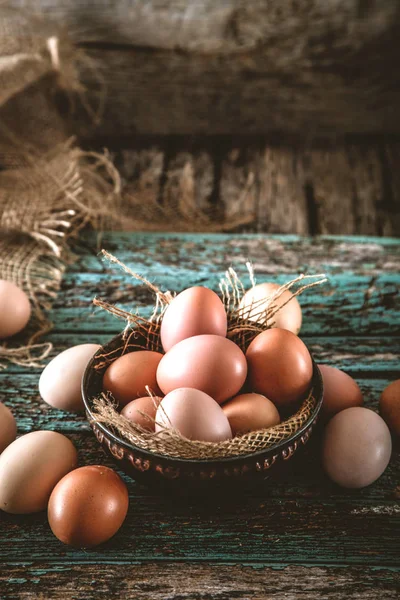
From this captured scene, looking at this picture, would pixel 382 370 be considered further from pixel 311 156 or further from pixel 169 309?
pixel 311 156

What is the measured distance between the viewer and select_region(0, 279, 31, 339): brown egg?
40.8 inches

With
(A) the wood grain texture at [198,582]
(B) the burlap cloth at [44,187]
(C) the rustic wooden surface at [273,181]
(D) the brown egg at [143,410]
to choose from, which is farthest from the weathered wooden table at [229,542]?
(C) the rustic wooden surface at [273,181]

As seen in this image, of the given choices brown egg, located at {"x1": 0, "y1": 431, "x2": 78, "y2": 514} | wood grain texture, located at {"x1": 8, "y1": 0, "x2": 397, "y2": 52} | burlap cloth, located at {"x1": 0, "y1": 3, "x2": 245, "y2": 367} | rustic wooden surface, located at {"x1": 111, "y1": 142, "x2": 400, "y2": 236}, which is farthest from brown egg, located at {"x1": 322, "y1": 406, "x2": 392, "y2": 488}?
wood grain texture, located at {"x1": 8, "y1": 0, "x2": 397, "y2": 52}

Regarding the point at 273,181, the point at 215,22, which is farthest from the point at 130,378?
the point at 215,22

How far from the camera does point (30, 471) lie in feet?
2.26

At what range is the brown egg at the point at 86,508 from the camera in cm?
65

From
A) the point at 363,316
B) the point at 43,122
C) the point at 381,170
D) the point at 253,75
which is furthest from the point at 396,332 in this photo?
the point at 43,122

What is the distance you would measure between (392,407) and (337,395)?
8cm

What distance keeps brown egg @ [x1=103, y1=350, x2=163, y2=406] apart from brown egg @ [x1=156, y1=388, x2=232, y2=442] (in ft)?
0.28

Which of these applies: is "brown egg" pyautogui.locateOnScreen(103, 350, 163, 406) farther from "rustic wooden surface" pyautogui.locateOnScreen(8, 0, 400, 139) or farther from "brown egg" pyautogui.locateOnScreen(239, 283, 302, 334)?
"rustic wooden surface" pyautogui.locateOnScreen(8, 0, 400, 139)

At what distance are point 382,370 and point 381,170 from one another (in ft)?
3.96

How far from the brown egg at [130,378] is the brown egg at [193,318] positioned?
5cm

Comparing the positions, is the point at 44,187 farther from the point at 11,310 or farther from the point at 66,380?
the point at 66,380

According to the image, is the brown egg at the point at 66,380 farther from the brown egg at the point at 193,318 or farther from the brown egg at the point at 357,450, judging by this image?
the brown egg at the point at 357,450
